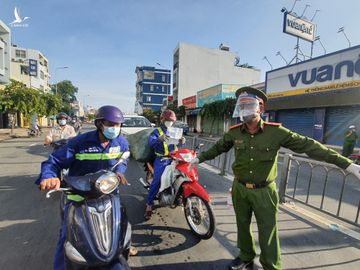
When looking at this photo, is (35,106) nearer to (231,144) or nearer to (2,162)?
(2,162)

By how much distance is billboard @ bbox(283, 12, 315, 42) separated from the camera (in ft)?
66.3

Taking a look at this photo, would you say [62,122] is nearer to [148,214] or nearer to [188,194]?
[148,214]

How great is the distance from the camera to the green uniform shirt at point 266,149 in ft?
7.05

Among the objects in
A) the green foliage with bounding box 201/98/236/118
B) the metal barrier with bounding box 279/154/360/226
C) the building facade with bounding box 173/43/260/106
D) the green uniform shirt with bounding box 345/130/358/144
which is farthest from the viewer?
the building facade with bounding box 173/43/260/106

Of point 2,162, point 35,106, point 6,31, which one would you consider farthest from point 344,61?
point 6,31

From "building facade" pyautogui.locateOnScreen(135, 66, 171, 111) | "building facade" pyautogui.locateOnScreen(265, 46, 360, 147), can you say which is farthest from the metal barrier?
"building facade" pyautogui.locateOnScreen(135, 66, 171, 111)

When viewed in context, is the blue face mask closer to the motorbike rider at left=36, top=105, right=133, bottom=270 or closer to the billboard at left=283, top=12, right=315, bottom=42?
the motorbike rider at left=36, top=105, right=133, bottom=270

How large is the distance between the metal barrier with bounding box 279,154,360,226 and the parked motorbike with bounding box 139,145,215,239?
206 centimetres

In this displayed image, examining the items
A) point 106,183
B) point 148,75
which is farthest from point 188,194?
point 148,75

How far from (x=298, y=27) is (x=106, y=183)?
23338 mm

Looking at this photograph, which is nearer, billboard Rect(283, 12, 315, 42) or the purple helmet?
the purple helmet

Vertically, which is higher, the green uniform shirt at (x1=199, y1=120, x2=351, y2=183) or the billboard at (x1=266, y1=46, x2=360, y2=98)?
the billboard at (x1=266, y1=46, x2=360, y2=98)

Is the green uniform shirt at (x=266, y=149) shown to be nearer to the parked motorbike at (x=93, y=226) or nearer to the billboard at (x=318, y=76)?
the parked motorbike at (x=93, y=226)

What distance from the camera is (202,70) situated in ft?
151
